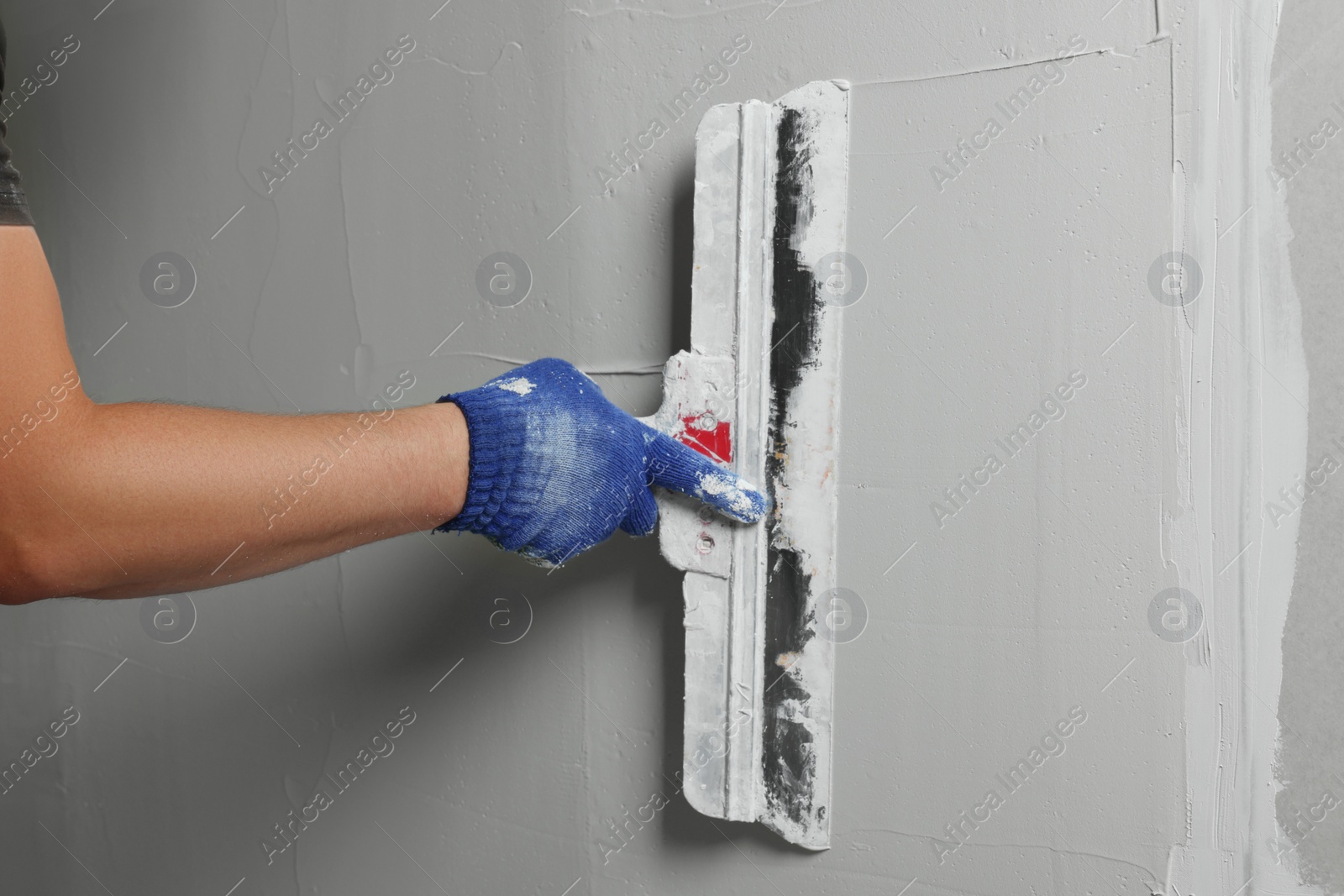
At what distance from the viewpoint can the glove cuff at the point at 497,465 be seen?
37.2 inches

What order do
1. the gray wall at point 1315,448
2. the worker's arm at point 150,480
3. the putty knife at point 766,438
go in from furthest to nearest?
the putty knife at point 766,438
the gray wall at point 1315,448
the worker's arm at point 150,480

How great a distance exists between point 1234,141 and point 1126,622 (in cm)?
50

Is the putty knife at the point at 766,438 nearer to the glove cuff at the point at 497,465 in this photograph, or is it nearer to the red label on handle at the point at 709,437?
the red label on handle at the point at 709,437

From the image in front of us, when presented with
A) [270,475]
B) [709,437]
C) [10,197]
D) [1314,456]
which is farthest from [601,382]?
[1314,456]

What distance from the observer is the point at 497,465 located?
0.95 metres

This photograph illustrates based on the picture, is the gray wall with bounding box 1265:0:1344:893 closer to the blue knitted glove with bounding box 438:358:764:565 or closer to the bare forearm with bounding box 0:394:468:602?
the blue knitted glove with bounding box 438:358:764:565

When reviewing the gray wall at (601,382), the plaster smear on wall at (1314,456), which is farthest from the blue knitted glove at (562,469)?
the plaster smear on wall at (1314,456)

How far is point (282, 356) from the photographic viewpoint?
1411 millimetres

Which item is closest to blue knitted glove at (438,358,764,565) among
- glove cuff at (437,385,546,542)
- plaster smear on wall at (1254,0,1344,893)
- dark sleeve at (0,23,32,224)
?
glove cuff at (437,385,546,542)

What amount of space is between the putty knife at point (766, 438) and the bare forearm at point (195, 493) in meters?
0.33

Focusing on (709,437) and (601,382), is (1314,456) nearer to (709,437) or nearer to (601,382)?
(709,437)

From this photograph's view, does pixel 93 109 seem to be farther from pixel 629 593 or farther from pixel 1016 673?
pixel 1016 673

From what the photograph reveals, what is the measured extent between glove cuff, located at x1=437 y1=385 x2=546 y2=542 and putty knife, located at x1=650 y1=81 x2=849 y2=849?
18 cm

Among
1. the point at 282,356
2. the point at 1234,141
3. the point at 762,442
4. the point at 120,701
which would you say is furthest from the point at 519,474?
the point at 120,701
